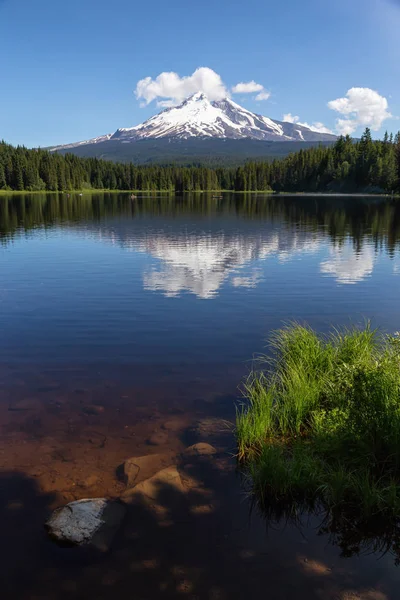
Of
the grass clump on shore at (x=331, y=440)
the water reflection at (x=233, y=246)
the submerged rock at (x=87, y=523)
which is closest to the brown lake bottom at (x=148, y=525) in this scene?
the submerged rock at (x=87, y=523)

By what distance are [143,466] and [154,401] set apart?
3.31 metres

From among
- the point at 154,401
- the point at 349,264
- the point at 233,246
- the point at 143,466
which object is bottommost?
the point at 143,466

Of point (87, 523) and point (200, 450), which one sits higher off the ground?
point (87, 523)

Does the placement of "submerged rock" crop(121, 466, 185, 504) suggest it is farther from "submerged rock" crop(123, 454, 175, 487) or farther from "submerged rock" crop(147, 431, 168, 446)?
"submerged rock" crop(147, 431, 168, 446)

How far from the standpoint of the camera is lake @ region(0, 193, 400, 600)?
741cm

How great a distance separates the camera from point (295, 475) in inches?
361

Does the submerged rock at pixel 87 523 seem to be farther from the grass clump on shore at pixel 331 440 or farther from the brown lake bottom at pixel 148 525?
the grass clump on shore at pixel 331 440

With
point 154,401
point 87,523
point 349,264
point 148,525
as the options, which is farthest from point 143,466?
point 349,264

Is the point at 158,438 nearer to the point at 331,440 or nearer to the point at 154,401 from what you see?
the point at 154,401

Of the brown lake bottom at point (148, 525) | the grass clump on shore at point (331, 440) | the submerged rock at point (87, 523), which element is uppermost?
the grass clump on shore at point (331, 440)

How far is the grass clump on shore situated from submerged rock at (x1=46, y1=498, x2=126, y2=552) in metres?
3.09

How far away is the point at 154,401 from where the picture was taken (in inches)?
531

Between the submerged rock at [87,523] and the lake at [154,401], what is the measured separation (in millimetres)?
219

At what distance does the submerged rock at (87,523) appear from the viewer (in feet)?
26.1
